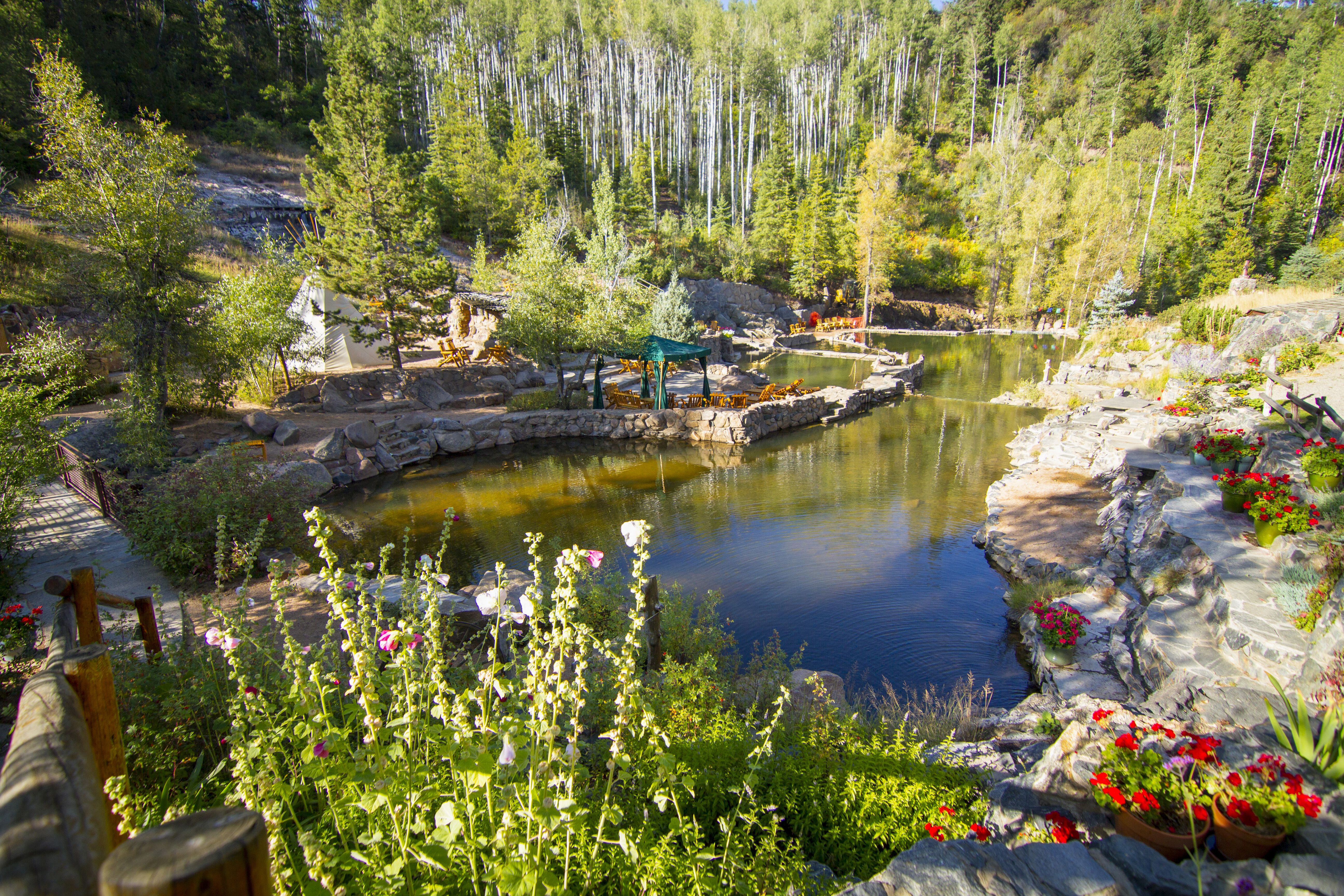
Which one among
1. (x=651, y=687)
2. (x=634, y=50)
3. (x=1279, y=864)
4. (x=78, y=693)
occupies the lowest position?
(x=651, y=687)

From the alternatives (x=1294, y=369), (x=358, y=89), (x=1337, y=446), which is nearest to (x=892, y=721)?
(x=1337, y=446)

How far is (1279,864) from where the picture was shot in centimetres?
226

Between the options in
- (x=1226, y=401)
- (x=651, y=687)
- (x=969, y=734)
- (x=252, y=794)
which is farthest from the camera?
(x=1226, y=401)

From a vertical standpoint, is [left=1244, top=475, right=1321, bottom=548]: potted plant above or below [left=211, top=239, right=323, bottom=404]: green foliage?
below

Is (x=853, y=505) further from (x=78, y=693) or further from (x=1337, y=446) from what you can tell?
(x=78, y=693)

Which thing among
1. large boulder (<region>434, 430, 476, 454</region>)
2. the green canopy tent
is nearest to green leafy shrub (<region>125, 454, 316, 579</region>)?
large boulder (<region>434, 430, 476, 454</region>)

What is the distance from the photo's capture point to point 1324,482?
17.3ft

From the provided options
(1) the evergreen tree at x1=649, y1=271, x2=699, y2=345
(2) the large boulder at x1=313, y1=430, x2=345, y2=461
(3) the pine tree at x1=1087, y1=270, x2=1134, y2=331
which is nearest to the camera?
(2) the large boulder at x1=313, y1=430, x2=345, y2=461

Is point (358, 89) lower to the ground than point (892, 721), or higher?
higher

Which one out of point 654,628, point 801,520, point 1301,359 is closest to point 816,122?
point 1301,359

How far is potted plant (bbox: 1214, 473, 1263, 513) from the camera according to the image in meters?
5.82

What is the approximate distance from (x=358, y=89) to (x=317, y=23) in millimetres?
28667

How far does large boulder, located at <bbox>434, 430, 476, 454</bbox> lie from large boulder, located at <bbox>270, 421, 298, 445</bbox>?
9.08 ft

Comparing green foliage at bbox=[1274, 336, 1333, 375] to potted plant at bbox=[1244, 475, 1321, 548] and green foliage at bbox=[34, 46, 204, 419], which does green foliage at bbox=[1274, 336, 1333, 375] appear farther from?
green foliage at bbox=[34, 46, 204, 419]
